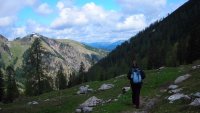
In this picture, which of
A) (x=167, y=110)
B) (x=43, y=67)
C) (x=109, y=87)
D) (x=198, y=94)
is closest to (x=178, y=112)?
(x=167, y=110)

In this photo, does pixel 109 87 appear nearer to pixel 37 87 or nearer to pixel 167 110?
pixel 167 110

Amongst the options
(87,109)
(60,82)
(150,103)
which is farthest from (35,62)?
(60,82)

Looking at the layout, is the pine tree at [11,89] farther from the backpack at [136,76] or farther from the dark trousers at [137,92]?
the backpack at [136,76]

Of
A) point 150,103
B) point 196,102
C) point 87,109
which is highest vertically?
point 196,102

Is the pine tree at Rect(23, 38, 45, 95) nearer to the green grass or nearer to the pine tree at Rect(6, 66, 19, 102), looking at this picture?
the pine tree at Rect(6, 66, 19, 102)

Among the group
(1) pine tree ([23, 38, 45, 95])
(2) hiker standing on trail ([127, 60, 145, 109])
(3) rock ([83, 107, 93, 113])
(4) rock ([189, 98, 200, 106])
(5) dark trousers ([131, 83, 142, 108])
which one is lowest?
(3) rock ([83, 107, 93, 113])

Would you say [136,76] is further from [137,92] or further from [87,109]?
[87,109]

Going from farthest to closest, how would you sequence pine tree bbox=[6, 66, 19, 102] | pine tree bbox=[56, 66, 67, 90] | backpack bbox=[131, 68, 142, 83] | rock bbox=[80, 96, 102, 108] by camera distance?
1. pine tree bbox=[56, 66, 67, 90]
2. pine tree bbox=[6, 66, 19, 102]
3. rock bbox=[80, 96, 102, 108]
4. backpack bbox=[131, 68, 142, 83]

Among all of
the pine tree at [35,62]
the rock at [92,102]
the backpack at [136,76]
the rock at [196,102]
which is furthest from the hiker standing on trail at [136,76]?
the pine tree at [35,62]

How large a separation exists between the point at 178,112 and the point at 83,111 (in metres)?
9.70

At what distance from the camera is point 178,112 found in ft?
74.8

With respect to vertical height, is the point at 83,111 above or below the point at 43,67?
below

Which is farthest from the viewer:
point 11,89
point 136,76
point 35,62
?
point 11,89

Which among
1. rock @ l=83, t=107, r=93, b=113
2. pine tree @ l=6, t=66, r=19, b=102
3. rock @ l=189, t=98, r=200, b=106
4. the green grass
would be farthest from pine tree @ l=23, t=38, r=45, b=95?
rock @ l=189, t=98, r=200, b=106
